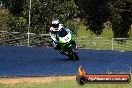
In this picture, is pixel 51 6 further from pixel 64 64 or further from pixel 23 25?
pixel 64 64

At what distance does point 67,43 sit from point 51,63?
1.63 meters

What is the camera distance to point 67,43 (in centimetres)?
2020

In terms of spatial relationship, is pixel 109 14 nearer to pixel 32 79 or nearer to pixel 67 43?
pixel 67 43

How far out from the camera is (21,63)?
739 inches

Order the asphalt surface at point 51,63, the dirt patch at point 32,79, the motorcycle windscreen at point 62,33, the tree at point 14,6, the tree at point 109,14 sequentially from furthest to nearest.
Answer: the tree at point 109,14 < the tree at point 14,6 < the motorcycle windscreen at point 62,33 < the asphalt surface at point 51,63 < the dirt patch at point 32,79

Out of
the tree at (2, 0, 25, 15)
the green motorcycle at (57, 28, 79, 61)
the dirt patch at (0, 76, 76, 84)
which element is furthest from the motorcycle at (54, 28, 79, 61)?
the tree at (2, 0, 25, 15)

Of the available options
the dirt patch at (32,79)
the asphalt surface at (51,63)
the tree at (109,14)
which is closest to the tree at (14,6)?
the tree at (109,14)

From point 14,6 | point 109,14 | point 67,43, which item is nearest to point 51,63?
point 67,43

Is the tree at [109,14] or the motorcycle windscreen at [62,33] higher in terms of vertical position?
the motorcycle windscreen at [62,33]

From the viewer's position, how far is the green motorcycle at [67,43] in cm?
2009

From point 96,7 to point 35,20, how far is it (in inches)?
628

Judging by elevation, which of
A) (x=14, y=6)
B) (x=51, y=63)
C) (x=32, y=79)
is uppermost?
(x=14, y=6)

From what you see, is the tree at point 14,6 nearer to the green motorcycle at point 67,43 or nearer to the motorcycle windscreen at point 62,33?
the green motorcycle at point 67,43

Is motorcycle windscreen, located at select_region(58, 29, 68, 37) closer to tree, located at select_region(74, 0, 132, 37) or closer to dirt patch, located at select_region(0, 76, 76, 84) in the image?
dirt patch, located at select_region(0, 76, 76, 84)
